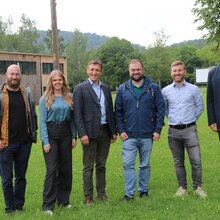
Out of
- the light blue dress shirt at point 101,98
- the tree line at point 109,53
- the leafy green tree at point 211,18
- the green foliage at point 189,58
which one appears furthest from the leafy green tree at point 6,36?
the light blue dress shirt at point 101,98

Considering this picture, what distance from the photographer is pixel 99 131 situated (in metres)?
7.41

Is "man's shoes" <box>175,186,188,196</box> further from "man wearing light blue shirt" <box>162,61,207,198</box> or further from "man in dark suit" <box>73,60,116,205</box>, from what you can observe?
"man in dark suit" <box>73,60,116,205</box>

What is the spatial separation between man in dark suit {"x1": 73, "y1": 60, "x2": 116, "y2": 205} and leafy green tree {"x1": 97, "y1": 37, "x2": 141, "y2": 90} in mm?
93922

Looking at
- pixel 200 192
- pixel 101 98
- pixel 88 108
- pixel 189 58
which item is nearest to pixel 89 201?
pixel 88 108

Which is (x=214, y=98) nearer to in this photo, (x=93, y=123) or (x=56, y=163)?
(x=93, y=123)

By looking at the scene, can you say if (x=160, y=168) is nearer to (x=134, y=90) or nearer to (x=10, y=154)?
(x=134, y=90)

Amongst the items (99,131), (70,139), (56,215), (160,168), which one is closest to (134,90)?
(99,131)

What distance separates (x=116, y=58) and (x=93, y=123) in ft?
336

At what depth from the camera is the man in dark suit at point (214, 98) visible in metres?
6.99

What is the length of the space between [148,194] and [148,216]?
5.10 feet

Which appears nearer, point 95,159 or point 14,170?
point 14,170

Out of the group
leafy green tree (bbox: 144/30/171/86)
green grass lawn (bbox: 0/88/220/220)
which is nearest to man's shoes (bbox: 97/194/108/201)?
green grass lawn (bbox: 0/88/220/220)

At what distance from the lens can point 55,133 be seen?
7.00 meters

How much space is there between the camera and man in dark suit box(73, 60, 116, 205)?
731 centimetres
